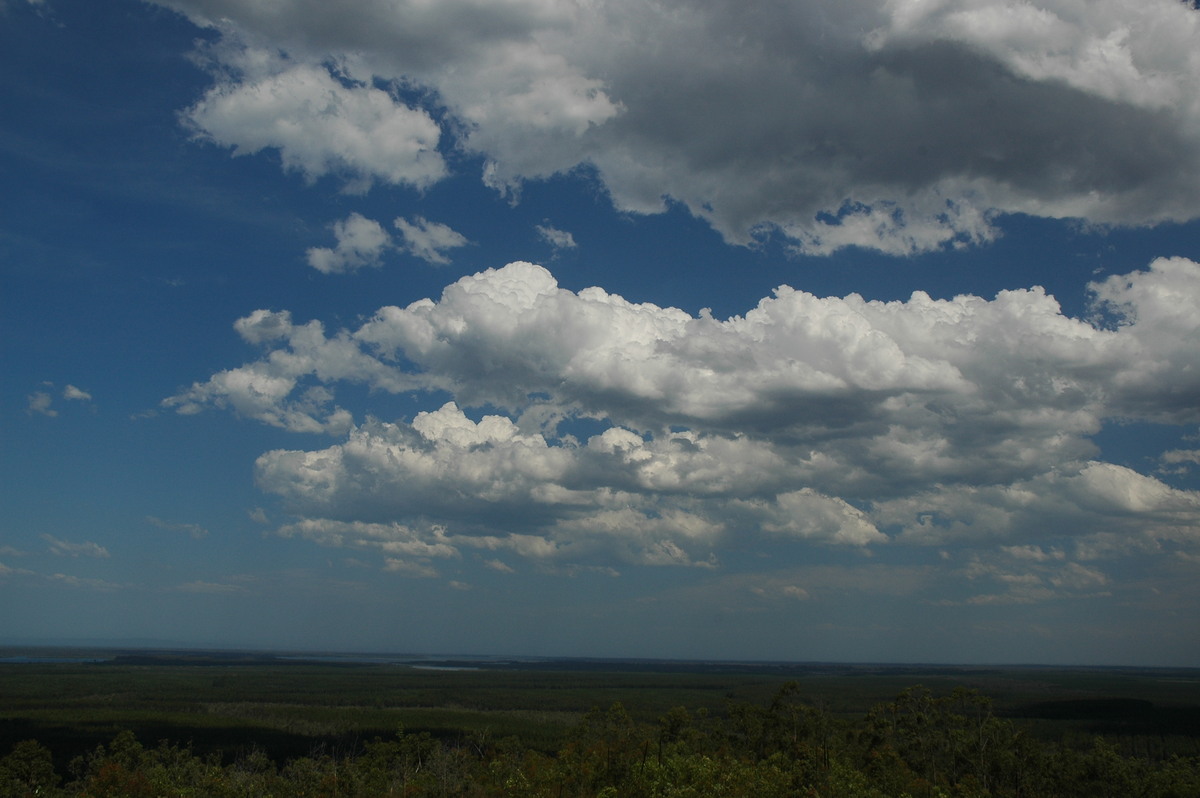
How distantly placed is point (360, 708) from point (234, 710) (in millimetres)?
27244

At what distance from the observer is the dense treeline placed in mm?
45656

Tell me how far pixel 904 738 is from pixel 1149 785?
2500cm

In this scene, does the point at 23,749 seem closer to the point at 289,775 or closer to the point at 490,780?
the point at 289,775

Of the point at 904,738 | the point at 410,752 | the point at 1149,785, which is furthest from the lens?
the point at 410,752

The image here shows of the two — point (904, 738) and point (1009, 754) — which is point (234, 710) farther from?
point (1009, 754)

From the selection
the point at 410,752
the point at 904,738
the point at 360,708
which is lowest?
the point at 360,708

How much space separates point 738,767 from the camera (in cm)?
4684

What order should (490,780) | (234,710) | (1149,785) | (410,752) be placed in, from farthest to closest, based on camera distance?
(234,710)
(410,752)
(490,780)
(1149,785)

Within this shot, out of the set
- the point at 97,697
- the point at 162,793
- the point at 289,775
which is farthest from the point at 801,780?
the point at 97,697

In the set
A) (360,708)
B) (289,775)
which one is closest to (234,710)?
(360,708)

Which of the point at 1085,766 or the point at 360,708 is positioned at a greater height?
the point at 1085,766

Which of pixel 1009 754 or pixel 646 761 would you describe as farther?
pixel 1009 754

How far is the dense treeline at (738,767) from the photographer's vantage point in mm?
45656

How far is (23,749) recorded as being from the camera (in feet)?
254
